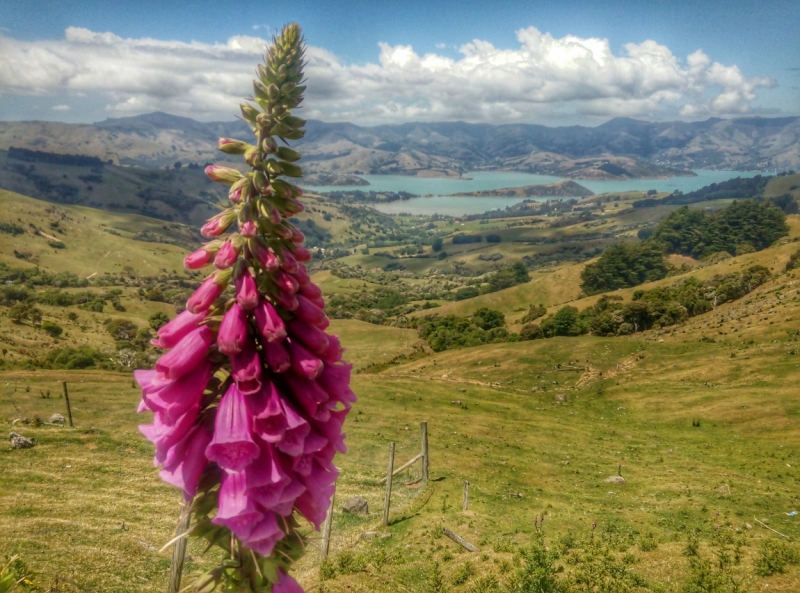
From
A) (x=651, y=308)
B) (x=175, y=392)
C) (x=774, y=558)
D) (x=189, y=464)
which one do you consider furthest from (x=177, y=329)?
(x=651, y=308)

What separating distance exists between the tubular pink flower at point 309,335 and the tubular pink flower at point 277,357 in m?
0.13

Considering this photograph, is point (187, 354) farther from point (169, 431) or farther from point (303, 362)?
point (303, 362)

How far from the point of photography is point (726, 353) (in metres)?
47.9

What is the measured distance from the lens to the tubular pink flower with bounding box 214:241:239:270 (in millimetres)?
2939

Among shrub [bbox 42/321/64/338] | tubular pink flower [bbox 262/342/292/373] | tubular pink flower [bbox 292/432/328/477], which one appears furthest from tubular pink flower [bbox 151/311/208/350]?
shrub [bbox 42/321/64/338]

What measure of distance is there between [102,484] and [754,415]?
37.9 meters

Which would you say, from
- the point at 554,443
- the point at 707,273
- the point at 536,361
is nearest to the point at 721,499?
the point at 554,443

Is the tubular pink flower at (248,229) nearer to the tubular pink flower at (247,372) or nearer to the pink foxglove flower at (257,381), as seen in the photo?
the pink foxglove flower at (257,381)

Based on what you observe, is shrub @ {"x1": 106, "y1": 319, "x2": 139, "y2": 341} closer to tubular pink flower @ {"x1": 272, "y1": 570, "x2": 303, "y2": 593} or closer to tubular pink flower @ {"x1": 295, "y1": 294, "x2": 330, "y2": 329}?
tubular pink flower @ {"x1": 295, "y1": 294, "x2": 330, "y2": 329}

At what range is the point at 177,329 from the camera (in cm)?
313

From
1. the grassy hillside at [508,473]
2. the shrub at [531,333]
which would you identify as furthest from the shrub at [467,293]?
the grassy hillside at [508,473]

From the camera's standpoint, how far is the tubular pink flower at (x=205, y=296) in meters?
3.01

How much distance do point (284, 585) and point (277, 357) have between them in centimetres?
122

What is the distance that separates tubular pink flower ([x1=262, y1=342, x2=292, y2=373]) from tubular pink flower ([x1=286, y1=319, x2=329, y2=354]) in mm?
130
